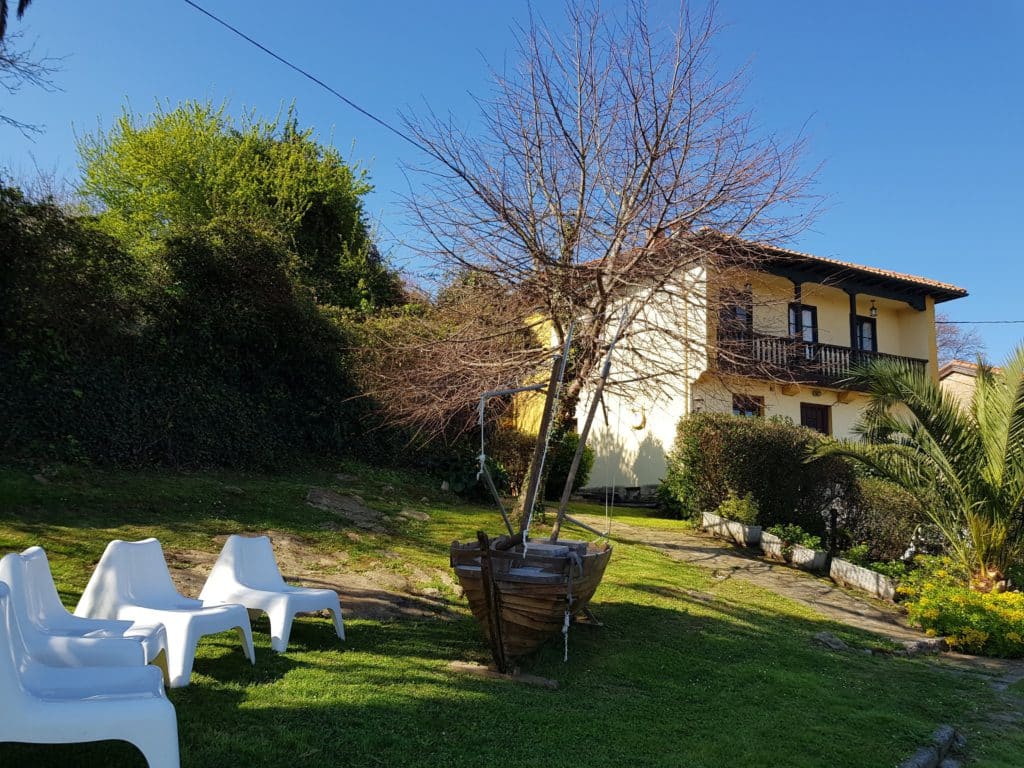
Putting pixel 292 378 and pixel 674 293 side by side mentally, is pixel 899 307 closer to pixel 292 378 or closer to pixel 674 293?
pixel 674 293

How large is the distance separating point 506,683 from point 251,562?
2653 mm

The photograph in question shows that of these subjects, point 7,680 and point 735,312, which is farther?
point 735,312

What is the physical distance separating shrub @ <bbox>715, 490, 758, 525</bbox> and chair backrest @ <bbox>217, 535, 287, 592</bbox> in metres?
9.76

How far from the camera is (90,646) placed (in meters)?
4.25

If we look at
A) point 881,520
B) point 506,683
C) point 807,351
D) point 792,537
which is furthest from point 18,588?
point 807,351

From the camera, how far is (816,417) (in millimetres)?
22078

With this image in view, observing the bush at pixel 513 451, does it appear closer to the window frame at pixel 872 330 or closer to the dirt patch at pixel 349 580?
the dirt patch at pixel 349 580

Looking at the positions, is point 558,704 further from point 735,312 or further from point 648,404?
point 648,404

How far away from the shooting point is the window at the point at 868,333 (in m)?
24.3

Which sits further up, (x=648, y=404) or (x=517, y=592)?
(x=648, y=404)

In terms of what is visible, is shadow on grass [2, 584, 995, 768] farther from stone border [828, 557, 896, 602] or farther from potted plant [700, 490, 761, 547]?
potted plant [700, 490, 761, 547]

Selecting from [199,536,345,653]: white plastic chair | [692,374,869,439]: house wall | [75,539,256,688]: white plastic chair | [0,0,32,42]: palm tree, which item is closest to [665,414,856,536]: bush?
[692,374,869,439]: house wall

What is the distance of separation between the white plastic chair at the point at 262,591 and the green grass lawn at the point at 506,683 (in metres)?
0.26

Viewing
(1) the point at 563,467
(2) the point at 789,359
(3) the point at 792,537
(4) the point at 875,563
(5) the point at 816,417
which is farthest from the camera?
(5) the point at 816,417
